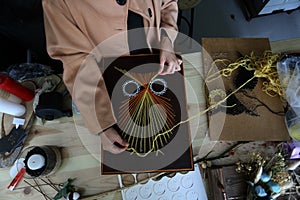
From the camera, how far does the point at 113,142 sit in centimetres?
73

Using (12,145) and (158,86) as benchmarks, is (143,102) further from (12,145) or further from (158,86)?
Result: (12,145)

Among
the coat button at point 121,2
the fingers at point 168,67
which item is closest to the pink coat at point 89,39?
the coat button at point 121,2

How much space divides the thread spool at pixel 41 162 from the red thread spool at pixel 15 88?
207mm

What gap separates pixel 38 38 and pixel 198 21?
3.50 ft

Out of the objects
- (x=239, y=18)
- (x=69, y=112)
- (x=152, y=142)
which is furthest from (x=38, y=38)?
(x=239, y=18)

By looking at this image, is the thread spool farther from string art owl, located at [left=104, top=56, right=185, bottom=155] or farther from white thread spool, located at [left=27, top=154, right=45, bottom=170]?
string art owl, located at [left=104, top=56, right=185, bottom=155]

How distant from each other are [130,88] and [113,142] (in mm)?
190

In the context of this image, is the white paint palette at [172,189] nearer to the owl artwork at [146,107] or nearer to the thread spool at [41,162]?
the owl artwork at [146,107]

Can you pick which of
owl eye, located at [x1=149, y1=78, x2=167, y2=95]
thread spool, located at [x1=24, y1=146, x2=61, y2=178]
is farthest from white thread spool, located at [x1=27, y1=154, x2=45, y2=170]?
owl eye, located at [x1=149, y1=78, x2=167, y2=95]

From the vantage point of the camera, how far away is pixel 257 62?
843 mm

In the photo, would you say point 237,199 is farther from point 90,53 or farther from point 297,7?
point 297,7

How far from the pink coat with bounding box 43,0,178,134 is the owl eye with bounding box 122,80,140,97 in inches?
2.7

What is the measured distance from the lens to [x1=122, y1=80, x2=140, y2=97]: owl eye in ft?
2.63

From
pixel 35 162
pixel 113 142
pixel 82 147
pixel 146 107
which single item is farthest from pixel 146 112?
pixel 35 162
